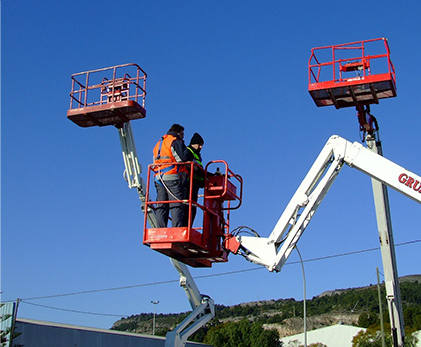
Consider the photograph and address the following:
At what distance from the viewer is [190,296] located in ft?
44.5

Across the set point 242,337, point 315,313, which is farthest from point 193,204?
point 315,313

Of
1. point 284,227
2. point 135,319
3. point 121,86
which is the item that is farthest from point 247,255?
point 135,319

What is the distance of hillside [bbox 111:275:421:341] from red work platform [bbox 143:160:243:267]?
250 ft

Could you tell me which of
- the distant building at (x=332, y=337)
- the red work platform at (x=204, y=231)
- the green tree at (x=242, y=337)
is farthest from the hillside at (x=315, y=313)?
the red work platform at (x=204, y=231)

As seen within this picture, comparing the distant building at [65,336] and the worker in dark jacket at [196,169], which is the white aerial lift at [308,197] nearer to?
the worker in dark jacket at [196,169]

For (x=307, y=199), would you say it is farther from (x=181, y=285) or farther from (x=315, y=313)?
(x=315, y=313)

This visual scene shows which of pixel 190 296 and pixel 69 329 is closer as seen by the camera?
pixel 190 296

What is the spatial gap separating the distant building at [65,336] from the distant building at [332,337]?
161ft

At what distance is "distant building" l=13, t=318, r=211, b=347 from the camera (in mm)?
22031

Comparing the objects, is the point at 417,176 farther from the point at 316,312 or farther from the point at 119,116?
the point at 316,312

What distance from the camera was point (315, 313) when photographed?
4951 inches

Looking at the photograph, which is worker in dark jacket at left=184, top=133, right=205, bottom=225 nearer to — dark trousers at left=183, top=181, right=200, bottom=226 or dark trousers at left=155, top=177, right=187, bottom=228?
dark trousers at left=183, top=181, right=200, bottom=226

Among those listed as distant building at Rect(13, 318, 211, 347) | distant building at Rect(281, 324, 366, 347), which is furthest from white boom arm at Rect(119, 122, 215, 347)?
distant building at Rect(281, 324, 366, 347)

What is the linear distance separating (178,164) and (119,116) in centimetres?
462
